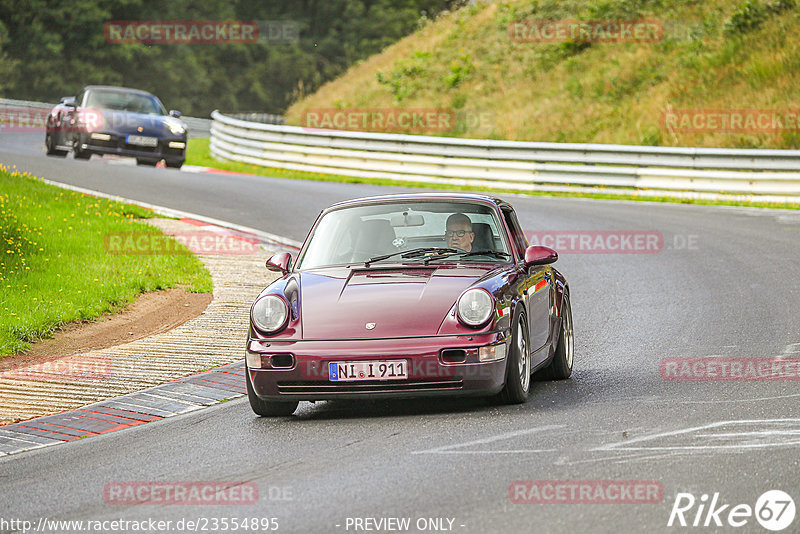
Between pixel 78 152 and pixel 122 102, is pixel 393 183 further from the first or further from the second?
pixel 78 152

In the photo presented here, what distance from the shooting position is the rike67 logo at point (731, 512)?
4.87 m

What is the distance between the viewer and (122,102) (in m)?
24.6

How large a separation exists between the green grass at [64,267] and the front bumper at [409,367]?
11.5 ft

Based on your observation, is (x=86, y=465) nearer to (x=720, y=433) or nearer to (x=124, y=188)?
(x=720, y=433)

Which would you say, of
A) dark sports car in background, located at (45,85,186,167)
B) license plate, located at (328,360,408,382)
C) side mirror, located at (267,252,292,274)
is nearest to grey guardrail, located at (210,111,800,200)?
dark sports car in background, located at (45,85,186,167)

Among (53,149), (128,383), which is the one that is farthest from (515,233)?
(53,149)

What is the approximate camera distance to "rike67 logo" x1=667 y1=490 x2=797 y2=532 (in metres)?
4.87

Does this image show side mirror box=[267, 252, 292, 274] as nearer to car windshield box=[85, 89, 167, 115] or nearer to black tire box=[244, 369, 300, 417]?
black tire box=[244, 369, 300, 417]

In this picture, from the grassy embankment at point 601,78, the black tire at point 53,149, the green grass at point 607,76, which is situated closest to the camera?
the black tire at point 53,149

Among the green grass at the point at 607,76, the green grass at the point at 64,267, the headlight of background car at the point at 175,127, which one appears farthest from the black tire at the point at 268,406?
the green grass at the point at 607,76

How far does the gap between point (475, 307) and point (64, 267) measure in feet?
22.2

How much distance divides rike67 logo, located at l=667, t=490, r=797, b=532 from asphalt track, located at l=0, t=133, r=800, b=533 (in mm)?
30

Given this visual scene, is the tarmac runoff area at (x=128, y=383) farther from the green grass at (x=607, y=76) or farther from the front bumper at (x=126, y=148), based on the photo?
the green grass at (x=607, y=76)

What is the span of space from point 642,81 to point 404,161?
7816 millimetres
